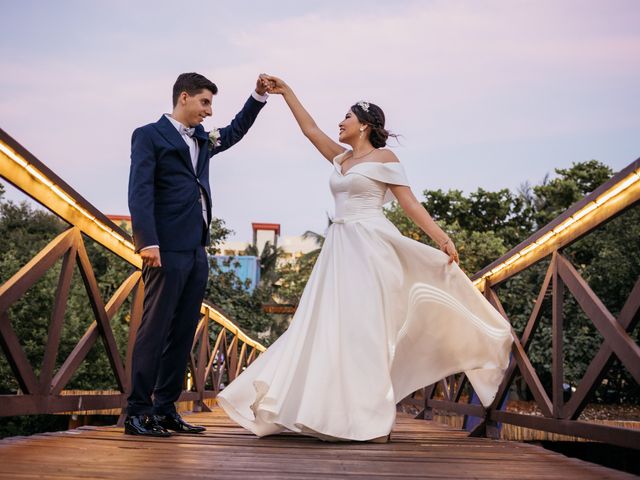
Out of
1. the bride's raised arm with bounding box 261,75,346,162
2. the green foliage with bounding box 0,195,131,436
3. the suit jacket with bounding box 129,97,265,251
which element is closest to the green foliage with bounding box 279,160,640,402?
the green foliage with bounding box 0,195,131,436

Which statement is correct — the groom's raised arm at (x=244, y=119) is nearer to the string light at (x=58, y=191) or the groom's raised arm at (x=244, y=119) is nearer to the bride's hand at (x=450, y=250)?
the string light at (x=58, y=191)

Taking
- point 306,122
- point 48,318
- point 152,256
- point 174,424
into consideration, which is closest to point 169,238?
point 152,256

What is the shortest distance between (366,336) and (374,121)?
4.14ft

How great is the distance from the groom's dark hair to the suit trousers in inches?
31.7

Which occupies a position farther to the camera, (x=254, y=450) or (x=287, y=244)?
(x=287, y=244)

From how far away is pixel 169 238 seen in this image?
353 centimetres

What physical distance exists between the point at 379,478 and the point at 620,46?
28531 millimetres

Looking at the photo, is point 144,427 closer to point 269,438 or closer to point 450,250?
point 269,438

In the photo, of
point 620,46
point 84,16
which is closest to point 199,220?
point 84,16

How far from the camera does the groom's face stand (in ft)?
12.4

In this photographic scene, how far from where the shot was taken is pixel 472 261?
2048 centimetres

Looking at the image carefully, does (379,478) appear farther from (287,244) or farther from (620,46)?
(287,244)

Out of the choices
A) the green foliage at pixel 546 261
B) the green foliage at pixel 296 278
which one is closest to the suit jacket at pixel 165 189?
the green foliage at pixel 546 261

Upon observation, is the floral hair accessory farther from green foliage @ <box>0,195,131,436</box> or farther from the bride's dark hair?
green foliage @ <box>0,195,131,436</box>
